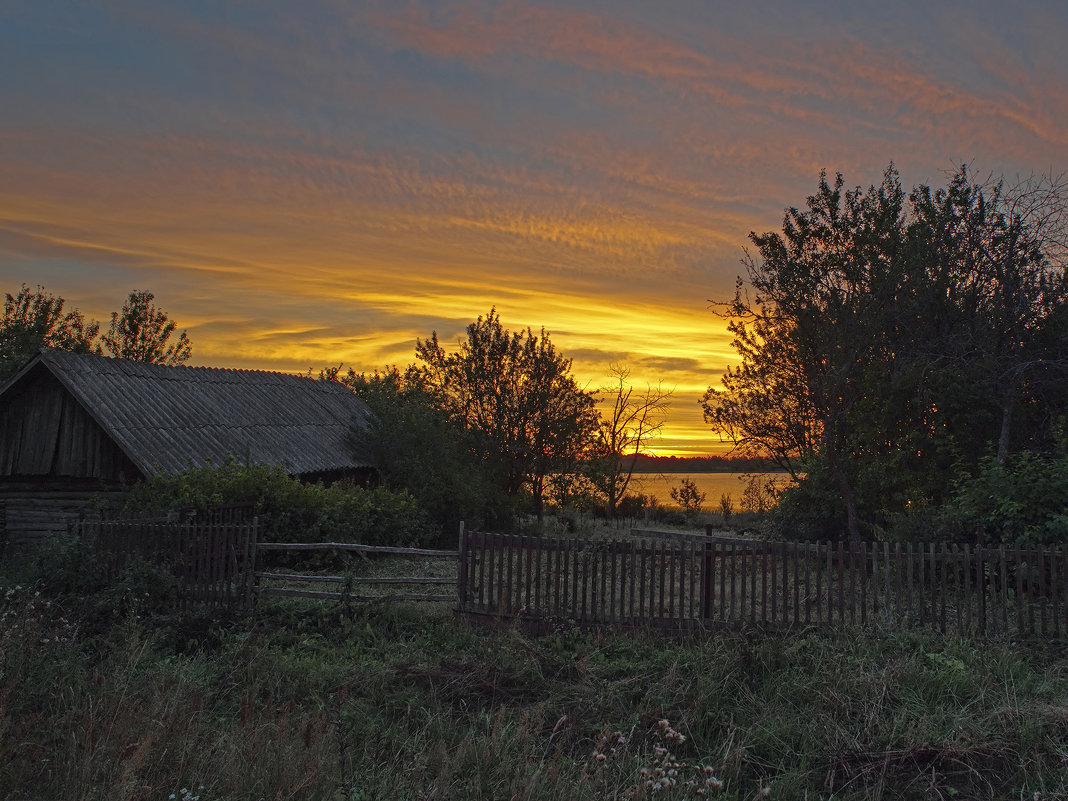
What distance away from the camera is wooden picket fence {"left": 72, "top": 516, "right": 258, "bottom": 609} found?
39.4 feet

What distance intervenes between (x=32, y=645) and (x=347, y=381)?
30270mm

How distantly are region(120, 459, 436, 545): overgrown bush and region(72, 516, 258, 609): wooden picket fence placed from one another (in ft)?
10.3

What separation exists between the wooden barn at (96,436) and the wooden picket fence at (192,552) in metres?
5.46

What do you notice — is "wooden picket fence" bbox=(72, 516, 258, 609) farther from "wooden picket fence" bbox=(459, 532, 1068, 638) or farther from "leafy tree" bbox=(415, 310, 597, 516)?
"leafy tree" bbox=(415, 310, 597, 516)

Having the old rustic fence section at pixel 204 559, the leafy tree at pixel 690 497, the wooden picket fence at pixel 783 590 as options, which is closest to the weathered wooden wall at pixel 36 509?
the old rustic fence section at pixel 204 559

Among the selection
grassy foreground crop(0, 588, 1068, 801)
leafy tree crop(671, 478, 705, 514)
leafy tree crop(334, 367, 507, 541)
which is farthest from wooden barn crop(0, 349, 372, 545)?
leafy tree crop(671, 478, 705, 514)

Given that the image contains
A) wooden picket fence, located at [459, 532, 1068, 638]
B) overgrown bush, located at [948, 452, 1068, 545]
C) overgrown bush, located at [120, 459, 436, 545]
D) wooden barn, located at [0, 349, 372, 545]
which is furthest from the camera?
wooden barn, located at [0, 349, 372, 545]

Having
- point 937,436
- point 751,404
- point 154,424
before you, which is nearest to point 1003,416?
point 937,436

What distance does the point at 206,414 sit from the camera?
21.7m

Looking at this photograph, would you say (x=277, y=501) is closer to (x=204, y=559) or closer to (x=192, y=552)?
(x=192, y=552)

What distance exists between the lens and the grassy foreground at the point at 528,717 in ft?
18.1

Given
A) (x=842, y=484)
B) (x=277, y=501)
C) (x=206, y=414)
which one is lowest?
(x=277, y=501)

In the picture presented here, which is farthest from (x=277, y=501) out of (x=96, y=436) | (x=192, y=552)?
(x=192, y=552)

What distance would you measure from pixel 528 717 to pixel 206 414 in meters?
17.5
